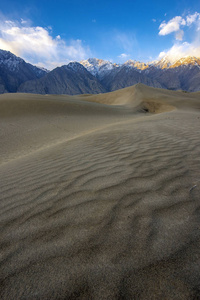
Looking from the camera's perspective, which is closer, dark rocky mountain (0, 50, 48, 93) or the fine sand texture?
the fine sand texture

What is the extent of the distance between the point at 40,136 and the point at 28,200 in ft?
23.1

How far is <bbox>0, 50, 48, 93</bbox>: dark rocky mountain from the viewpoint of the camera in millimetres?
162887

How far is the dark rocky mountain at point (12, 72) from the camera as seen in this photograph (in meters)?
163

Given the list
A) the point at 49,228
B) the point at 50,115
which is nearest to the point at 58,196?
the point at 49,228

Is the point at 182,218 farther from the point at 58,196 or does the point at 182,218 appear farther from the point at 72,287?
the point at 58,196

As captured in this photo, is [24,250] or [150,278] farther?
[24,250]

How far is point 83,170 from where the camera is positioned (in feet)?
8.59

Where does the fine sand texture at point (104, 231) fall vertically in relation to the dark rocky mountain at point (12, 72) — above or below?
below

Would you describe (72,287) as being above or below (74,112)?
below

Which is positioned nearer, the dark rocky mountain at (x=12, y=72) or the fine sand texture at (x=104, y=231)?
the fine sand texture at (x=104, y=231)

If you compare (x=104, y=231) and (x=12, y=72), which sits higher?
(x=12, y=72)

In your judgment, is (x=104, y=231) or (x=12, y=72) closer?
(x=104, y=231)

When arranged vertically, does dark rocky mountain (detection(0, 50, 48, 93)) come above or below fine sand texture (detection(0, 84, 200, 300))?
above

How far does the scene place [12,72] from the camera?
177625 mm
